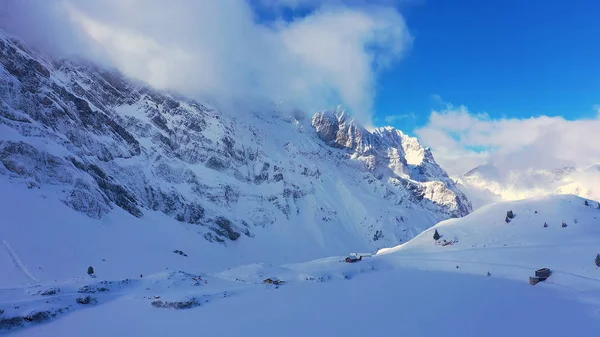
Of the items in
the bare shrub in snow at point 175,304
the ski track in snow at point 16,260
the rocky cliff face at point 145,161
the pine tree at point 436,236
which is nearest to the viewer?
the bare shrub in snow at point 175,304

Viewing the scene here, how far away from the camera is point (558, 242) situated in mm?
48969

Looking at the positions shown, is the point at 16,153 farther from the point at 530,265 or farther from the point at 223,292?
the point at 530,265

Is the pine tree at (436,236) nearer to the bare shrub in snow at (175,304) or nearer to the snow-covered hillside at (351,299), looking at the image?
the snow-covered hillside at (351,299)

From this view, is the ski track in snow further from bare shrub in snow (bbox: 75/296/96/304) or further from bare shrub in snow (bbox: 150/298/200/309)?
bare shrub in snow (bbox: 150/298/200/309)

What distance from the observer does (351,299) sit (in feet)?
92.1

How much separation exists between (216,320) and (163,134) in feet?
481

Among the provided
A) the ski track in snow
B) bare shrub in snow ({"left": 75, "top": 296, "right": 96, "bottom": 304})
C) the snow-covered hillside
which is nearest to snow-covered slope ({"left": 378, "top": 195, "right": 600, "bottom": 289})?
the snow-covered hillside

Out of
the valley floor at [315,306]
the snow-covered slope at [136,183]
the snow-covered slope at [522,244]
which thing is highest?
the snow-covered slope at [136,183]

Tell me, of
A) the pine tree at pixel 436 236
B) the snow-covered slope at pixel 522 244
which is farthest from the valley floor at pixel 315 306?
the pine tree at pixel 436 236

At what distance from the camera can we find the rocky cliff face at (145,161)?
80438mm

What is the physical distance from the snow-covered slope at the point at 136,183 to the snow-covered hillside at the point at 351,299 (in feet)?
78.5

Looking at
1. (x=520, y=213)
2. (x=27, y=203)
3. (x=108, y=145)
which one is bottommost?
(x=520, y=213)

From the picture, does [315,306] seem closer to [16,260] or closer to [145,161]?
[16,260]

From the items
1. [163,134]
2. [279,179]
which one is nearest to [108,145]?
[163,134]
